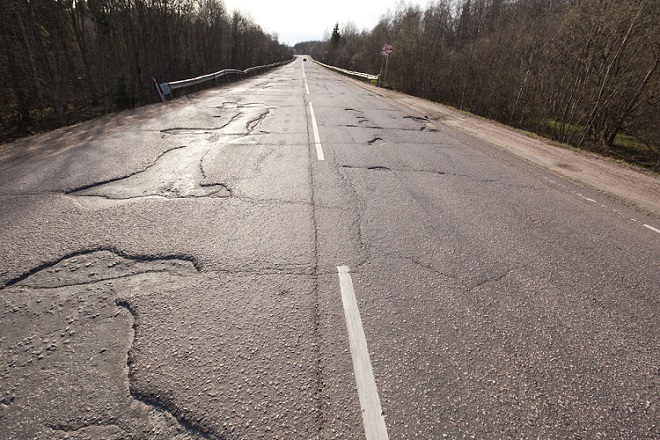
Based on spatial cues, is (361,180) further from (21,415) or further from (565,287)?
(21,415)

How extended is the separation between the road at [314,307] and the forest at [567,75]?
10468mm

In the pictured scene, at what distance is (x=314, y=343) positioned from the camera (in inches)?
81.4

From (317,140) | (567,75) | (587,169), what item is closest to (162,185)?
(317,140)

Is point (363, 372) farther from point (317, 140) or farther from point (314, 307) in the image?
point (317, 140)

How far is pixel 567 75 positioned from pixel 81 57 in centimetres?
2766

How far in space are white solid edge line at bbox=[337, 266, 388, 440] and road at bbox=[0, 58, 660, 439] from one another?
0.04ft

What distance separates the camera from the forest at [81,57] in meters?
11.6

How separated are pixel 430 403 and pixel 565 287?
6.66 ft

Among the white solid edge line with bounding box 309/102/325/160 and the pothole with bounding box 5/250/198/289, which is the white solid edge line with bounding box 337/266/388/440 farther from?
the white solid edge line with bounding box 309/102/325/160

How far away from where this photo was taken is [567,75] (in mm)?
13609

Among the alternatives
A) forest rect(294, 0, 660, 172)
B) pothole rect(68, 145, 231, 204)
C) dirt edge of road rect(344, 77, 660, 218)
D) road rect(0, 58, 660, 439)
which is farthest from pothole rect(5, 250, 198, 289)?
forest rect(294, 0, 660, 172)

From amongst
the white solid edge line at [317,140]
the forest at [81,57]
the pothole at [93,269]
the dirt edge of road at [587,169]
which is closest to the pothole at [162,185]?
the pothole at [93,269]

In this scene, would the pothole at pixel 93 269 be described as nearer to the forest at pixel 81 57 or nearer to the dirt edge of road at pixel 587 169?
the dirt edge of road at pixel 587 169

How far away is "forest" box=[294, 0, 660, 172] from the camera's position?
10938mm
